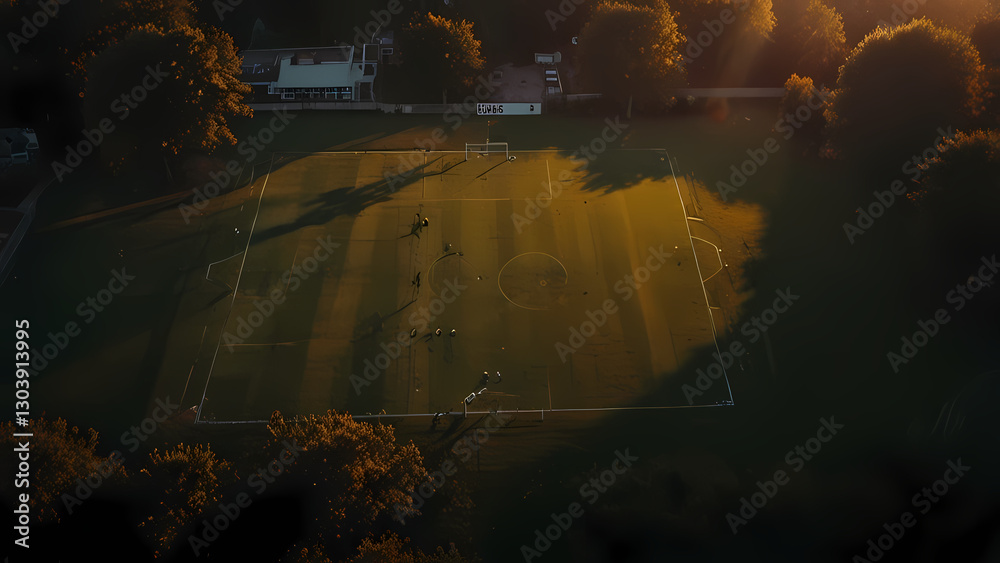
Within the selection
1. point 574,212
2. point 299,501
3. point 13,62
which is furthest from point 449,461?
point 13,62

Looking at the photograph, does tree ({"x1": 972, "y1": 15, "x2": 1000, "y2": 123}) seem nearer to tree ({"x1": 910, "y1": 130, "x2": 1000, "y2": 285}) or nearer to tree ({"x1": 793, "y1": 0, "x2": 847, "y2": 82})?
tree ({"x1": 793, "y1": 0, "x2": 847, "y2": 82})

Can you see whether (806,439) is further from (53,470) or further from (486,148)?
(53,470)

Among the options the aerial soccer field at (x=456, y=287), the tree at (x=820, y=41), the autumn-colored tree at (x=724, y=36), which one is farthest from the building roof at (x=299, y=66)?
the tree at (x=820, y=41)

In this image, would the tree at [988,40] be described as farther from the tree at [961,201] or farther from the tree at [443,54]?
the tree at [443,54]

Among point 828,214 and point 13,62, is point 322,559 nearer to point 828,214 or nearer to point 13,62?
point 828,214

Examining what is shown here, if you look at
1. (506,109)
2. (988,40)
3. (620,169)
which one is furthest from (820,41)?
(506,109)

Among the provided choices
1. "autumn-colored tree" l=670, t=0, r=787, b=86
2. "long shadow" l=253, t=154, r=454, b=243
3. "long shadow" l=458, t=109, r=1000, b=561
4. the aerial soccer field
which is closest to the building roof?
the aerial soccer field
